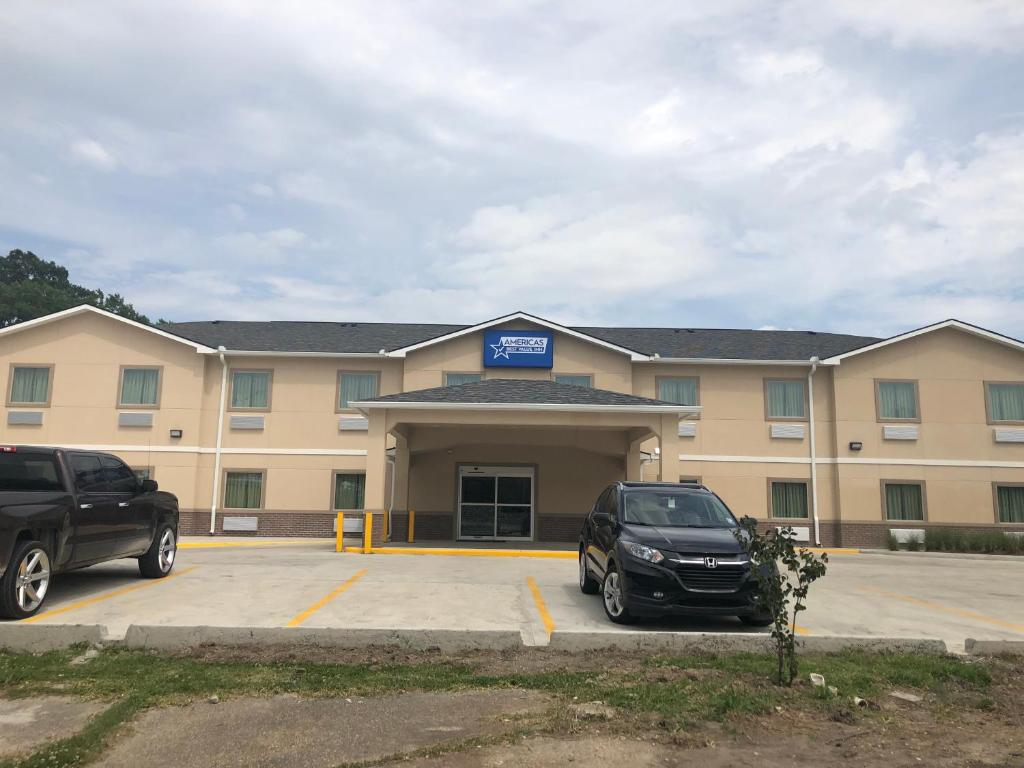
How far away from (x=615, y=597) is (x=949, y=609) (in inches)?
201

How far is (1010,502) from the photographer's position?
22938 millimetres

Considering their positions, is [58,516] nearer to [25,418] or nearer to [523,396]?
[523,396]

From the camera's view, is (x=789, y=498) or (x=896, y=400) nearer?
(x=789, y=498)

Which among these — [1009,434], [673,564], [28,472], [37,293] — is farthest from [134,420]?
[37,293]

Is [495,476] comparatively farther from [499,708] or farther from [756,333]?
[499,708]

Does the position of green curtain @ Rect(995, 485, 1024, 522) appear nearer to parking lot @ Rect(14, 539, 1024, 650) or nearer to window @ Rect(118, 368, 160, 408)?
parking lot @ Rect(14, 539, 1024, 650)

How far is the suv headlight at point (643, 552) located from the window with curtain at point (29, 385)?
2124cm

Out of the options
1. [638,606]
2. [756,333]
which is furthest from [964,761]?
[756,333]

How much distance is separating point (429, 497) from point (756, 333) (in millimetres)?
12751

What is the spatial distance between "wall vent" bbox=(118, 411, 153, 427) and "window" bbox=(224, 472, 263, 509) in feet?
9.23

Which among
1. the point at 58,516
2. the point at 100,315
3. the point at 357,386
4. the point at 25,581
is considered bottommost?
the point at 25,581

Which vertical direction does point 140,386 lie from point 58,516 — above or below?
above

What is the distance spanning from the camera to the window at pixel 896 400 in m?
23.2

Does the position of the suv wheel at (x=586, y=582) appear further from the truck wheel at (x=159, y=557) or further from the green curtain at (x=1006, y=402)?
the green curtain at (x=1006, y=402)
